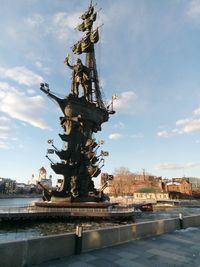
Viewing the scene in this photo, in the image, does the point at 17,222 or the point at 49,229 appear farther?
the point at 17,222

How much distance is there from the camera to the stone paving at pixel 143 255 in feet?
27.6

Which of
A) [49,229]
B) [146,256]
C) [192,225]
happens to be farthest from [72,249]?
[49,229]

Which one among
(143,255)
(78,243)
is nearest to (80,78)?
(78,243)

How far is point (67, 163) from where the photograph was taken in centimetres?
4700

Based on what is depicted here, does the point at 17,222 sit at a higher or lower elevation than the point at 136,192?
lower

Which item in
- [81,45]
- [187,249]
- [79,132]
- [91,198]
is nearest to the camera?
[187,249]

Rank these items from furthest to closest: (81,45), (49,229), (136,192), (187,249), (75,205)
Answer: (136,192), (81,45), (75,205), (49,229), (187,249)

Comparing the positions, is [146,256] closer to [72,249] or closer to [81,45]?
[72,249]

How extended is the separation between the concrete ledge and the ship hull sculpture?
109ft

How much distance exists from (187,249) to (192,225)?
6.94 meters

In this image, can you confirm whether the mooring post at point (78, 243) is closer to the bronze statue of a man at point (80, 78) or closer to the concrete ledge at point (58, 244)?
the concrete ledge at point (58, 244)

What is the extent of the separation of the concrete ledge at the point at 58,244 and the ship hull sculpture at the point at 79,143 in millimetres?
33336

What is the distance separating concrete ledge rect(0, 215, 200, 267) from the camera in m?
7.58

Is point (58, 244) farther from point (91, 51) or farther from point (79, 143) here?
point (91, 51)
